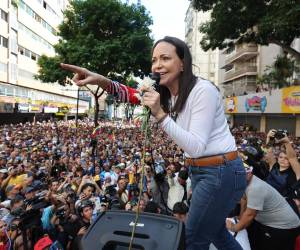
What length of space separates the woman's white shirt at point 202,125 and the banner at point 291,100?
17.9 m

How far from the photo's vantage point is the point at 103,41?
2433 cm

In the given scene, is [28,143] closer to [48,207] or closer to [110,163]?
[110,163]

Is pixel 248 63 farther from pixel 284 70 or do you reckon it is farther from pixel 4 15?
pixel 4 15

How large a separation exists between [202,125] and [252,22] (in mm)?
14758

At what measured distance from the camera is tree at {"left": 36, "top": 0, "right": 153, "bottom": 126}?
2322 cm

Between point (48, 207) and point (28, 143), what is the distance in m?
13.2

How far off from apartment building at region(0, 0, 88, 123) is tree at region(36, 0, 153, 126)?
27.5ft

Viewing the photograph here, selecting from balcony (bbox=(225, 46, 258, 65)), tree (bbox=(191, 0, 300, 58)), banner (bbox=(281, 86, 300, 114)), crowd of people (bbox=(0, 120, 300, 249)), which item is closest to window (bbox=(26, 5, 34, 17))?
balcony (bbox=(225, 46, 258, 65))

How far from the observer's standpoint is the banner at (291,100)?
18.7m

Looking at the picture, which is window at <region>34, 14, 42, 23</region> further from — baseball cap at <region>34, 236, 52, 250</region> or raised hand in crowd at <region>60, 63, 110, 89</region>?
raised hand in crowd at <region>60, 63, 110, 89</region>

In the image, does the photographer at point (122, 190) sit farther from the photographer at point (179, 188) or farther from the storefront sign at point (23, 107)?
the storefront sign at point (23, 107)

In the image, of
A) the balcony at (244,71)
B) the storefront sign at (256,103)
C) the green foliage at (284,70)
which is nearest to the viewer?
the storefront sign at (256,103)

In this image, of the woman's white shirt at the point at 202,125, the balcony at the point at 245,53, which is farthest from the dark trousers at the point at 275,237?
the balcony at the point at 245,53

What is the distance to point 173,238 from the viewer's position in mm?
1888
